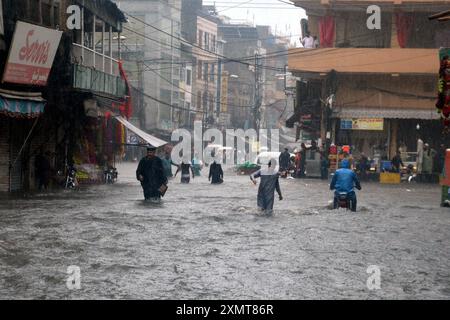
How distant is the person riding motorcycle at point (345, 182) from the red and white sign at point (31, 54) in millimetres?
9628

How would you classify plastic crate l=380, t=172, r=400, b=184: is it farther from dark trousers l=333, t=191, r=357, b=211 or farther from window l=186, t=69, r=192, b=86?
window l=186, t=69, r=192, b=86

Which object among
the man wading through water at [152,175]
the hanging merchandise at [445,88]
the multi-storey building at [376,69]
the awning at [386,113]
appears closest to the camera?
the hanging merchandise at [445,88]

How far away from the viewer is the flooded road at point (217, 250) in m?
9.35

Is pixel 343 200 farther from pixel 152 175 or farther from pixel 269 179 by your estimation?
pixel 152 175

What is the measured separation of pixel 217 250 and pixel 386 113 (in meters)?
30.1

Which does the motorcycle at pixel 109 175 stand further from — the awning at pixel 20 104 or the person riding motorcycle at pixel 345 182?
the person riding motorcycle at pixel 345 182

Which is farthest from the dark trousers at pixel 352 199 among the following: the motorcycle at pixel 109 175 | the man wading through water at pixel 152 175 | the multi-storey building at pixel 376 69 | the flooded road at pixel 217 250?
the multi-storey building at pixel 376 69

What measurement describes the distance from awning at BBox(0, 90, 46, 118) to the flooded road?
2478mm

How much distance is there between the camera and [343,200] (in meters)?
18.9

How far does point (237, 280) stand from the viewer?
32.4 ft

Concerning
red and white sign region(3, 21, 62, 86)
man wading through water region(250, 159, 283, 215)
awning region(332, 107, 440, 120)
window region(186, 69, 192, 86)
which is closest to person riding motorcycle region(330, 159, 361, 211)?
man wading through water region(250, 159, 283, 215)

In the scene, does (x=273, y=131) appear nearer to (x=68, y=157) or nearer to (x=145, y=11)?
(x=145, y=11)

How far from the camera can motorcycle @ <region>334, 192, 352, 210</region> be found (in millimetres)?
18844

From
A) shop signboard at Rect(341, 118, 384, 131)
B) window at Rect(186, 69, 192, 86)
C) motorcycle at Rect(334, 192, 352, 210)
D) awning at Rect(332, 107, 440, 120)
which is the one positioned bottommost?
motorcycle at Rect(334, 192, 352, 210)
